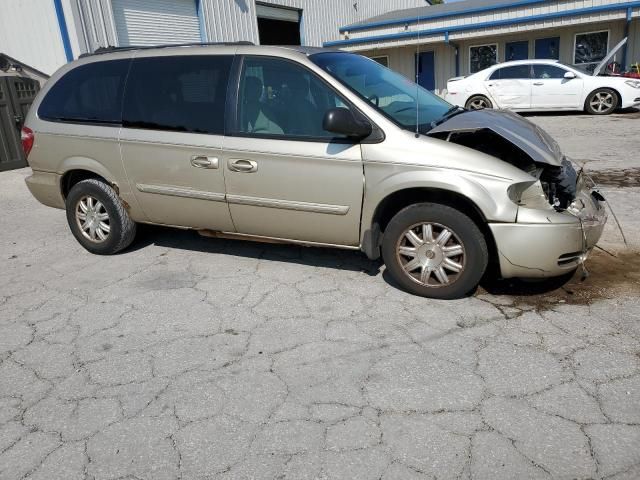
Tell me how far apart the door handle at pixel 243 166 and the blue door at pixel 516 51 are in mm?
17207

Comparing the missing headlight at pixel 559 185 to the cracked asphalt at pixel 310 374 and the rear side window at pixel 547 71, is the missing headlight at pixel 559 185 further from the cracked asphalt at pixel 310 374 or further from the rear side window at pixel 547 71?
the rear side window at pixel 547 71

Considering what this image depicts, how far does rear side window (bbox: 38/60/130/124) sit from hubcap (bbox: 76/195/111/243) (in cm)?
75

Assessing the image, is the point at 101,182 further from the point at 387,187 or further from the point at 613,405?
the point at 613,405

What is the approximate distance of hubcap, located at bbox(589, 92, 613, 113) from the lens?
44.2ft

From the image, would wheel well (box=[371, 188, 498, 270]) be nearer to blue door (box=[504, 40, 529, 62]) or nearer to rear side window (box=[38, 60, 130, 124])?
rear side window (box=[38, 60, 130, 124])

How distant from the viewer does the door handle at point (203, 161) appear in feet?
13.5

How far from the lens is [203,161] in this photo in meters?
4.17

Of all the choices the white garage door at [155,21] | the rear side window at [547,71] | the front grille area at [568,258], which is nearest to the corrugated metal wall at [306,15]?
the white garage door at [155,21]

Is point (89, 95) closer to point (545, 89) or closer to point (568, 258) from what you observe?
point (568, 258)

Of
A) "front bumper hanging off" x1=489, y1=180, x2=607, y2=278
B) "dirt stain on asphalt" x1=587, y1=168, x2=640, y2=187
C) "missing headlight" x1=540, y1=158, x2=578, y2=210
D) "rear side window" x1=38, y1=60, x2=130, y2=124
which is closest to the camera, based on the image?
"front bumper hanging off" x1=489, y1=180, x2=607, y2=278

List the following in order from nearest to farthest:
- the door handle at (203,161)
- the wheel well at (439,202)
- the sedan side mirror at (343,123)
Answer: the sedan side mirror at (343,123) → the wheel well at (439,202) → the door handle at (203,161)

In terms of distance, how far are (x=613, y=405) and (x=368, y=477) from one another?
130cm

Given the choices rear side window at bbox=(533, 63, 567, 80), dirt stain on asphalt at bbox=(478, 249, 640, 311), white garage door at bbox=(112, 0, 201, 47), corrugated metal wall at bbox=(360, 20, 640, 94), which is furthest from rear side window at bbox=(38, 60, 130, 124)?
corrugated metal wall at bbox=(360, 20, 640, 94)

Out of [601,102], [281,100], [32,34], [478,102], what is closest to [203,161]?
[281,100]
